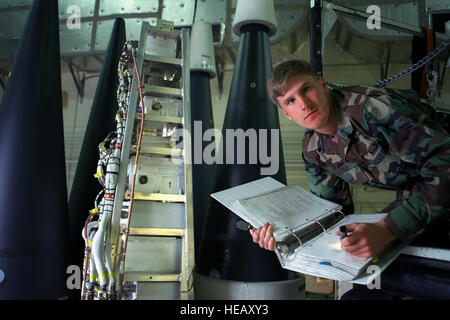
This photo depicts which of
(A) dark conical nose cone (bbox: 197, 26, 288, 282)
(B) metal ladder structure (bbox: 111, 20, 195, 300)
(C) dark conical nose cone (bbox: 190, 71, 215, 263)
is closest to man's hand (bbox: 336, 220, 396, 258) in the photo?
(B) metal ladder structure (bbox: 111, 20, 195, 300)

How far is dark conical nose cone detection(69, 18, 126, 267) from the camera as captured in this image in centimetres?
242

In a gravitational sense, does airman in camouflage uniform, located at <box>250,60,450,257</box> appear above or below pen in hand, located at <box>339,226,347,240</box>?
above

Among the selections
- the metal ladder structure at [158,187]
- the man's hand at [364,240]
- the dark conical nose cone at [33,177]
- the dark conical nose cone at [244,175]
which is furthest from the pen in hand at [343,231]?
the dark conical nose cone at [33,177]

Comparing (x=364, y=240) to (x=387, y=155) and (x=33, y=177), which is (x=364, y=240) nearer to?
(x=387, y=155)

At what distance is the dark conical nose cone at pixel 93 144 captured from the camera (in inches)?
95.4

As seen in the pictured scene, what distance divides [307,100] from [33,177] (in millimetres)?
1522

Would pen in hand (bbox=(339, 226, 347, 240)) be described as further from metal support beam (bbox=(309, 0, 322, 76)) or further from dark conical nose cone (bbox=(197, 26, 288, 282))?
metal support beam (bbox=(309, 0, 322, 76))

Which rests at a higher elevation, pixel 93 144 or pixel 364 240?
pixel 93 144

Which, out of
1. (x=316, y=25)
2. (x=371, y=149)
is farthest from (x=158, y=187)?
(x=316, y=25)

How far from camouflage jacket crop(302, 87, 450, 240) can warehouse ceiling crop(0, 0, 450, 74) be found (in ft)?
10.6

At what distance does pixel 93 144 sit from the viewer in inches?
107

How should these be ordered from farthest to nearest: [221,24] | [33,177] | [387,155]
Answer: [221,24] → [33,177] → [387,155]

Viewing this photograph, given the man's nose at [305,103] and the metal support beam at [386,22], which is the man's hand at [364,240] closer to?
the man's nose at [305,103]

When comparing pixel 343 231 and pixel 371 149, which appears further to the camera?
pixel 371 149
